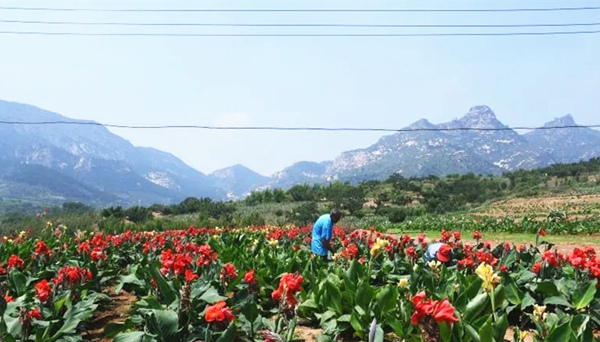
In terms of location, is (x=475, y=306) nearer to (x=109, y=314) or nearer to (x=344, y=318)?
(x=344, y=318)

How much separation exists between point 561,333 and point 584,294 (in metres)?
2.25

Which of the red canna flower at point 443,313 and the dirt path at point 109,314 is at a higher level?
the red canna flower at point 443,313

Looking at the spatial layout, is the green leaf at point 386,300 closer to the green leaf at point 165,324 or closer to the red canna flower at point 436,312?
the green leaf at point 165,324

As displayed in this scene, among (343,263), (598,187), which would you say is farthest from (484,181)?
(343,263)

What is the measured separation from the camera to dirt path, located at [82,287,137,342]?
6341 mm

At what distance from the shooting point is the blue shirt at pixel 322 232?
938 centimetres

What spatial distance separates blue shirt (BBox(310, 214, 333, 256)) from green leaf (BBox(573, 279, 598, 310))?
445 centimetres

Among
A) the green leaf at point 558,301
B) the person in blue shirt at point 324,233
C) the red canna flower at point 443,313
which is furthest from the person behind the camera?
the person in blue shirt at point 324,233

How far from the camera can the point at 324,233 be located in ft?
30.9

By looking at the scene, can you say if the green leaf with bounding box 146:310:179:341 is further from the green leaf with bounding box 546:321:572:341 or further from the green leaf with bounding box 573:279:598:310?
the green leaf with bounding box 573:279:598:310

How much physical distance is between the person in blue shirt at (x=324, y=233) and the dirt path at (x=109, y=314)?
3.33 meters

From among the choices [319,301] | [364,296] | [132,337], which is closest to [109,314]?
[319,301]

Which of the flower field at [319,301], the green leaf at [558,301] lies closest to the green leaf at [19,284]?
the flower field at [319,301]

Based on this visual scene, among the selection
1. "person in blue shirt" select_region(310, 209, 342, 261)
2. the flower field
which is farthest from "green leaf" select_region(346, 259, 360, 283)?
"person in blue shirt" select_region(310, 209, 342, 261)
